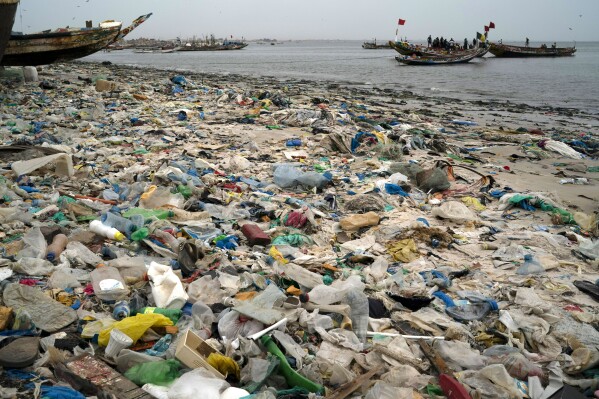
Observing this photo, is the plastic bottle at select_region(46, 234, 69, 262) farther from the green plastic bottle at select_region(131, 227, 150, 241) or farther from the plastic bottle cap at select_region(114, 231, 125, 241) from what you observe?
the green plastic bottle at select_region(131, 227, 150, 241)

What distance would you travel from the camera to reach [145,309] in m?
2.88

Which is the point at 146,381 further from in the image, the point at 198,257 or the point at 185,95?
the point at 185,95

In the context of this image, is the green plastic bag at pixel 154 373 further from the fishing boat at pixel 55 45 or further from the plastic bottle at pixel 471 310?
the fishing boat at pixel 55 45

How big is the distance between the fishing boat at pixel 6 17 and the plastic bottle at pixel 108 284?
6.92 metres

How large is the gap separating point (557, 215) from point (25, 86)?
48.4 ft

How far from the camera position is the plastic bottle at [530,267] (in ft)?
12.8

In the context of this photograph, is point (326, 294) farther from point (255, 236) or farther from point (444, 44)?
point (444, 44)

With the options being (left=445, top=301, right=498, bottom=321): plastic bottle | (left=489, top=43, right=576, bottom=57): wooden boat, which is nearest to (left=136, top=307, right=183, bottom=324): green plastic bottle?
(left=445, top=301, right=498, bottom=321): plastic bottle

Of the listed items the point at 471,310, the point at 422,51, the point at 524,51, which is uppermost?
the point at 524,51

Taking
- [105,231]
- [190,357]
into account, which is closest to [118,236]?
[105,231]

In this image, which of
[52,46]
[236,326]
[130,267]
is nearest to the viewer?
[236,326]

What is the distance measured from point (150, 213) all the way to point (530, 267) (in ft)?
12.3

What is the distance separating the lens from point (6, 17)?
7906 millimetres

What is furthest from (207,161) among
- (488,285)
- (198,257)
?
(488,285)
